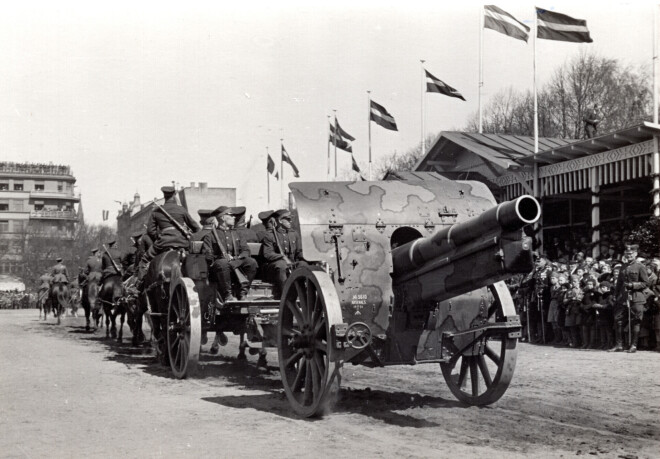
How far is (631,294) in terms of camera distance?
13469 mm

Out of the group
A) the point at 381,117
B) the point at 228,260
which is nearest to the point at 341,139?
the point at 381,117

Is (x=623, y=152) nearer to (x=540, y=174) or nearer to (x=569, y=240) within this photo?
(x=540, y=174)

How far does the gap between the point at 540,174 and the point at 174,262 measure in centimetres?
1079

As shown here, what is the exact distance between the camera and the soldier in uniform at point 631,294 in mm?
13352

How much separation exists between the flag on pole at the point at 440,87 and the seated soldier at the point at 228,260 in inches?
511

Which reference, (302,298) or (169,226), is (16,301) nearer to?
(169,226)

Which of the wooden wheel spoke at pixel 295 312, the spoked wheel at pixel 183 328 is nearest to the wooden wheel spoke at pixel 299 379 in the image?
the wooden wheel spoke at pixel 295 312

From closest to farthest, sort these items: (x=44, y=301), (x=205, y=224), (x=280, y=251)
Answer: (x=280, y=251), (x=205, y=224), (x=44, y=301)

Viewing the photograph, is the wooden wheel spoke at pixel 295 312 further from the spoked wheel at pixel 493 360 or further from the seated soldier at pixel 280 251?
the seated soldier at pixel 280 251

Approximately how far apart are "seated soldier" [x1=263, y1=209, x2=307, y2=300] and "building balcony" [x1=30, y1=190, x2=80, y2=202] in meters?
68.0

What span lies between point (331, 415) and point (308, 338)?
29.5 inches

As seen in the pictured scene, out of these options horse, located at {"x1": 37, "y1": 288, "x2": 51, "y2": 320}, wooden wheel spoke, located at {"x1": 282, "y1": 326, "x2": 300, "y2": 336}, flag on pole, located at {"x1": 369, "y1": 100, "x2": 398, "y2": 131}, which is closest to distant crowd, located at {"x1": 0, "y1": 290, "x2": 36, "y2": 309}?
horse, located at {"x1": 37, "y1": 288, "x2": 51, "y2": 320}

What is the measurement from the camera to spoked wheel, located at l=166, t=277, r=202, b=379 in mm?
9805

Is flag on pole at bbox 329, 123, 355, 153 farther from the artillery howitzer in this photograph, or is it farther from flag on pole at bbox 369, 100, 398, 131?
the artillery howitzer
